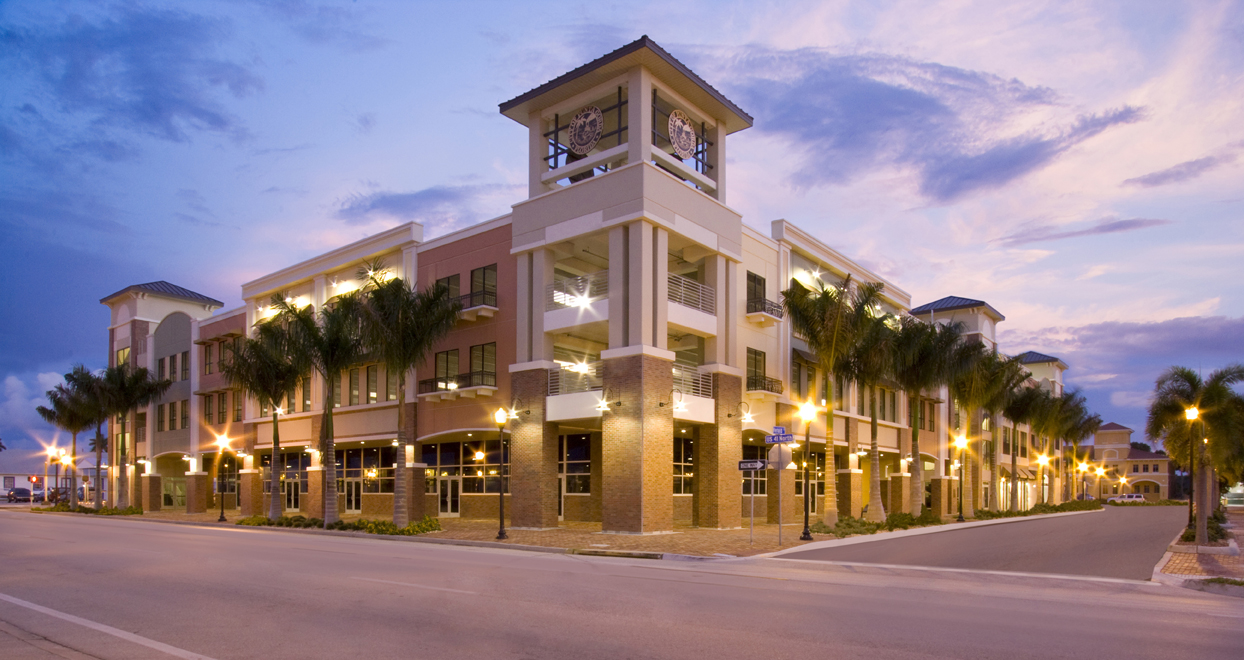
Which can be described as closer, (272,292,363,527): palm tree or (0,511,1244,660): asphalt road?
(0,511,1244,660): asphalt road

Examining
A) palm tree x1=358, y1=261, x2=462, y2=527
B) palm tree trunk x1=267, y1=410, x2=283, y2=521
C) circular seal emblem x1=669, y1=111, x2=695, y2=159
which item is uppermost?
circular seal emblem x1=669, y1=111, x2=695, y2=159

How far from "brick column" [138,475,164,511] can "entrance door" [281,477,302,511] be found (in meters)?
14.6

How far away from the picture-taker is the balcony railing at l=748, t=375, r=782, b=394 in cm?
3653

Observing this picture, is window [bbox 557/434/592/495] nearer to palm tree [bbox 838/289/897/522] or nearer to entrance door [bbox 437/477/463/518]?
entrance door [bbox 437/477/463/518]

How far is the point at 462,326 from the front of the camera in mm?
38094

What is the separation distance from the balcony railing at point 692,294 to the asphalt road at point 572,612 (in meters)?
14.8

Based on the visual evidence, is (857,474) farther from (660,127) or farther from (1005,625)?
(1005,625)

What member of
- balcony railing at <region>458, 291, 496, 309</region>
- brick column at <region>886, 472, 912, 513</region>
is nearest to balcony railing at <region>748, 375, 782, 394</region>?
balcony railing at <region>458, 291, 496, 309</region>

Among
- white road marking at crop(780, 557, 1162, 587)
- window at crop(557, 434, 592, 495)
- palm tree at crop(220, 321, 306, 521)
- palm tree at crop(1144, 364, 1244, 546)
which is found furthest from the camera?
palm tree at crop(220, 321, 306, 521)

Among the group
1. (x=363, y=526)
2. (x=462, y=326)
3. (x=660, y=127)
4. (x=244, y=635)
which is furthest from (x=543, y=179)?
(x=244, y=635)

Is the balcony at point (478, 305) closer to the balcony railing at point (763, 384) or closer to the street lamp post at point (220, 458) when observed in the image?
the balcony railing at point (763, 384)

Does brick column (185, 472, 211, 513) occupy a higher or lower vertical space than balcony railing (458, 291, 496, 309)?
lower

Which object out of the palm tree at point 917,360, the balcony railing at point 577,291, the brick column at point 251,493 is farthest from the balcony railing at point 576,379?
the brick column at point 251,493

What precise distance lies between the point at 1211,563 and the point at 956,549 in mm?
6039
